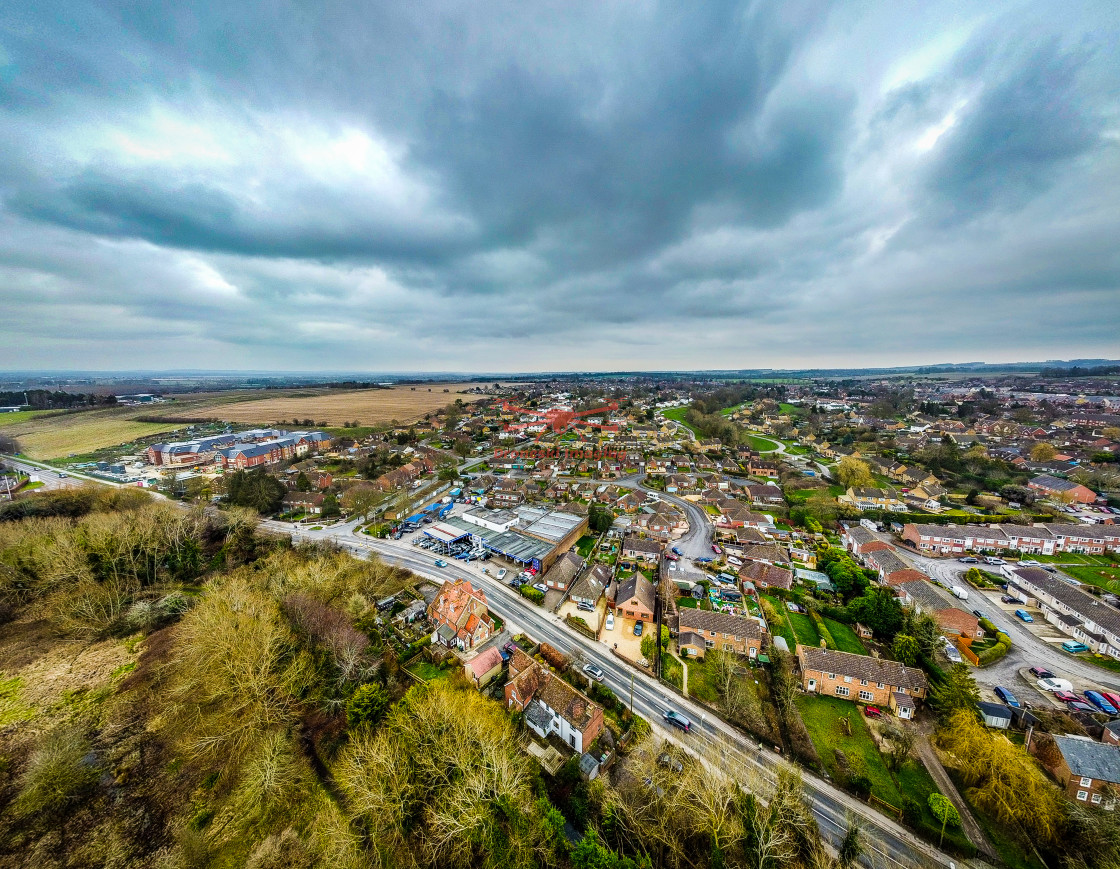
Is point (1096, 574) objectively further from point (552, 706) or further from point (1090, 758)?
point (552, 706)

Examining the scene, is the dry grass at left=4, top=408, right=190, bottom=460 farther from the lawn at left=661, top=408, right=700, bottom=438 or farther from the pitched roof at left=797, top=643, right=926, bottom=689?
the lawn at left=661, top=408, right=700, bottom=438

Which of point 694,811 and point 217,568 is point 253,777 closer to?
point 694,811

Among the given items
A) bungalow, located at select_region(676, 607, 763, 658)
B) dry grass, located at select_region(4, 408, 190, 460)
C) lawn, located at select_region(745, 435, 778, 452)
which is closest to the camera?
bungalow, located at select_region(676, 607, 763, 658)

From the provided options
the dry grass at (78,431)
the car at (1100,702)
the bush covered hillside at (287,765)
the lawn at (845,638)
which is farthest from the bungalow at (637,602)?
the dry grass at (78,431)

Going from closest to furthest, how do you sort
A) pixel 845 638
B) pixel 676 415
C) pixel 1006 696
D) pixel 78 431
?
1. pixel 1006 696
2. pixel 845 638
3. pixel 78 431
4. pixel 676 415

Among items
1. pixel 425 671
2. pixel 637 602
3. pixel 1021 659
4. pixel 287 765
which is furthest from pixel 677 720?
pixel 1021 659

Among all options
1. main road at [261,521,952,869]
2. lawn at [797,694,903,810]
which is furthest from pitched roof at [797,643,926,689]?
main road at [261,521,952,869]

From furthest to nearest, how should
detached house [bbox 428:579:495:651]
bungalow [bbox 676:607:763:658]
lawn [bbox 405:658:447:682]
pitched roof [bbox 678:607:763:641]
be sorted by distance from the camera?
detached house [bbox 428:579:495:651]
pitched roof [bbox 678:607:763:641]
bungalow [bbox 676:607:763:658]
lawn [bbox 405:658:447:682]
